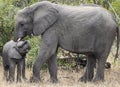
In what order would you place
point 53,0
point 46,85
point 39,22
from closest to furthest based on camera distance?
point 46,85 → point 39,22 → point 53,0

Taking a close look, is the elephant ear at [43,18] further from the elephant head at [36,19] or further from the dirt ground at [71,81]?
the dirt ground at [71,81]

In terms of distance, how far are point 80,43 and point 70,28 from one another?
39 centimetres

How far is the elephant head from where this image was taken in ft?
31.2

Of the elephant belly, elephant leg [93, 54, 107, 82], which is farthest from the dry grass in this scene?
the elephant belly

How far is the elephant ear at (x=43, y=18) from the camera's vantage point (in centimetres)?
950

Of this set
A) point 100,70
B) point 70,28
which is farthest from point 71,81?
point 70,28

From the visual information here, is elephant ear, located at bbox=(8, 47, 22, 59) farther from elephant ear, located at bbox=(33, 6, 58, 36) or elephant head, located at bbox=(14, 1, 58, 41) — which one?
elephant ear, located at bbox=(33, 6, 58, 36)

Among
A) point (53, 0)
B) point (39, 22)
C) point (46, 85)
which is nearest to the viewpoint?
point (46, 85)

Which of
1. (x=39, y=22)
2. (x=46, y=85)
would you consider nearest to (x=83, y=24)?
(x=39, y=22)

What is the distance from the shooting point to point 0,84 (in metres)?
9.05

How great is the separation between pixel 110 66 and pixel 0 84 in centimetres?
501

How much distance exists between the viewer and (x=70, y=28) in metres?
9.59

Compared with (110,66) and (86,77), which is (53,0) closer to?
(110,66)

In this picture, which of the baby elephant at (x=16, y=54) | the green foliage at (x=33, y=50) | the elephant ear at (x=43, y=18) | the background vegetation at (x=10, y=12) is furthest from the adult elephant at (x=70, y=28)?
the background vegetation at (x=10, y=12)
